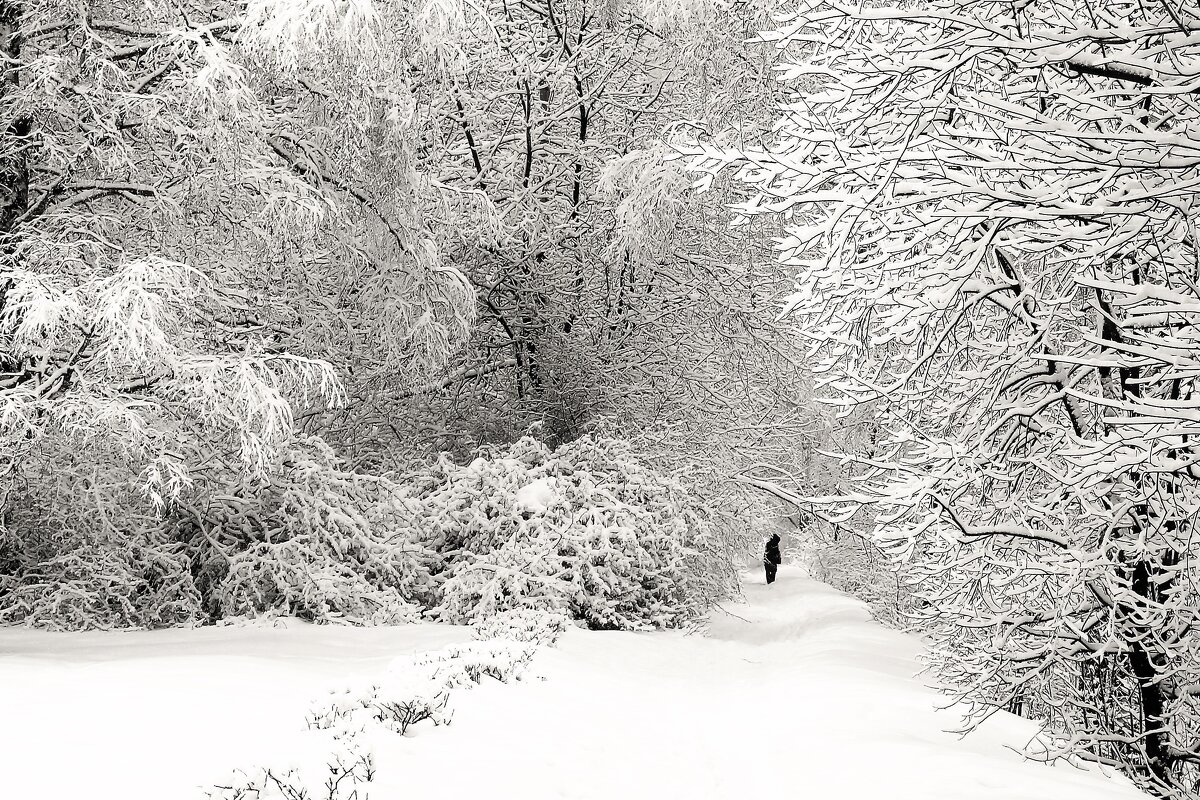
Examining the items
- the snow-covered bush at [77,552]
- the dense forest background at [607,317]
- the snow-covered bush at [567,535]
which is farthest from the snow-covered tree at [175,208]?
the snow-covered bush at [567,535]

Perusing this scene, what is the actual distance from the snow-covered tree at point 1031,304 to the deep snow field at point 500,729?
2.85 ft

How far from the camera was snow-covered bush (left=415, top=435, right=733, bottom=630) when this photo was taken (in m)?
11.2

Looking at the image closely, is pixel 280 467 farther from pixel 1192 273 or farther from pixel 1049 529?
pixel 1192 273

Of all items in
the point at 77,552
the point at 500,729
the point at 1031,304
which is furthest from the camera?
the point at 77,552

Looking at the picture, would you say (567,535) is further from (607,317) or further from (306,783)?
(306,783)

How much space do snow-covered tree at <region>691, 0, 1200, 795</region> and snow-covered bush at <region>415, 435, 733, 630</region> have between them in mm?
5244

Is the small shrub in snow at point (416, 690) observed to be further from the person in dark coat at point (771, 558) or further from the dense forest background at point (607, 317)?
the person in dark coat at point (771, 558)

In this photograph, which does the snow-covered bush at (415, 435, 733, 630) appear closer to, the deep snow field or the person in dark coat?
the deep snow field

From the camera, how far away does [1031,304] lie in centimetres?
529

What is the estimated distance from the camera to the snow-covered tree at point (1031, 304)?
4051mm

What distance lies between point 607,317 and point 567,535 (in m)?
3.67

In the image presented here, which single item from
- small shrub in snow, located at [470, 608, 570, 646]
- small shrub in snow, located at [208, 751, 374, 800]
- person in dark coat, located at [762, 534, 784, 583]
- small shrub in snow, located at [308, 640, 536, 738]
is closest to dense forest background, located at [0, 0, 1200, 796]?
small shrub in snow, located at [470, 608, 570, 646]

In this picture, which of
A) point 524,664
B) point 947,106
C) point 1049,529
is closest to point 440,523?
point 524,664

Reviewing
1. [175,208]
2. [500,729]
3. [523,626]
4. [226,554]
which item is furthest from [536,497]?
[500,729]
